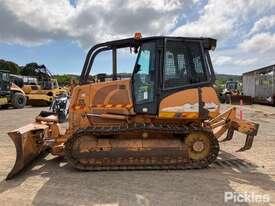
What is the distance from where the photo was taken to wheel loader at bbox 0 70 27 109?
27078 millimetres

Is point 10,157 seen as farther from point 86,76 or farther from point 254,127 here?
point 254,127

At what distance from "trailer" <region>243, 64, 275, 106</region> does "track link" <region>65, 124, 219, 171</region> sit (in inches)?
1103

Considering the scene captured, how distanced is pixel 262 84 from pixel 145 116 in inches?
1330

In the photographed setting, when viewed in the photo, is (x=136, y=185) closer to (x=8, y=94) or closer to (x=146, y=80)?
(x=146, y=80)

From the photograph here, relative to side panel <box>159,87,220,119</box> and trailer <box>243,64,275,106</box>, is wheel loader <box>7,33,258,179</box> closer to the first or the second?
side panel <box>159,87,220,119</box>

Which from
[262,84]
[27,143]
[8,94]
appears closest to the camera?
[27,143]

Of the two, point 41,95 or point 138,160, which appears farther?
point 41,95

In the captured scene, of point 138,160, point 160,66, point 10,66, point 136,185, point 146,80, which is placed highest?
point 10,66

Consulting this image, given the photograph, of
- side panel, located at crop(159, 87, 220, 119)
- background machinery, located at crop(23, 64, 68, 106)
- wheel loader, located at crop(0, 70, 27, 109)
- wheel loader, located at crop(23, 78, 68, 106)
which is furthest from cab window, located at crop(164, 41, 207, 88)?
wheel loader, located at crop(23, 78, 68, 106)

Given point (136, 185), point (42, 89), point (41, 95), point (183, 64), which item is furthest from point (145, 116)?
point (42, 89)

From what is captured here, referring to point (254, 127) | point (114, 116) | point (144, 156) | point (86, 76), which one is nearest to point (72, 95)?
point (86, 76)

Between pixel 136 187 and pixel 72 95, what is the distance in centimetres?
281

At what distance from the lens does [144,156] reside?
7.42m

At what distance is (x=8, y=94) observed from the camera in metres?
27.8
